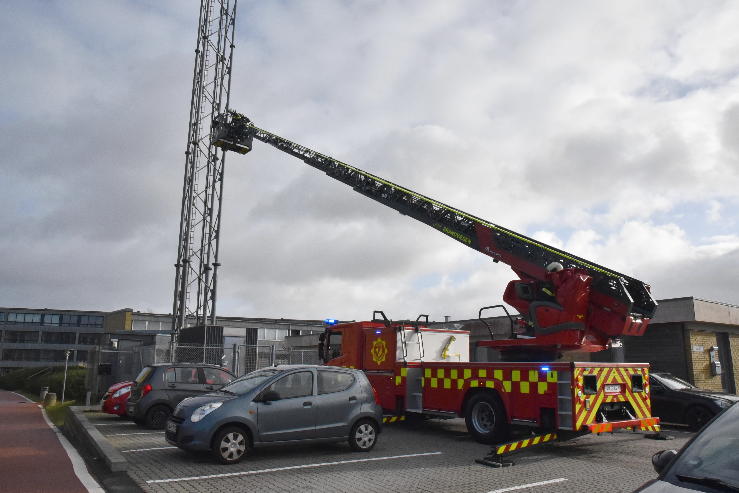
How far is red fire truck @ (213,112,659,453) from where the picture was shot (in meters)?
9.75

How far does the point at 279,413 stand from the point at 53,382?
32203 mm

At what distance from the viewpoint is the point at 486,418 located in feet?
35.5

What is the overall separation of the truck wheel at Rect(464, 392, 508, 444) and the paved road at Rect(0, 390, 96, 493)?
6.61 meters

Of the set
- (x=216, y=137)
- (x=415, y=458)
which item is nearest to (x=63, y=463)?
(x=415, y=458)

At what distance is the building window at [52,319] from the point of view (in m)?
83.0

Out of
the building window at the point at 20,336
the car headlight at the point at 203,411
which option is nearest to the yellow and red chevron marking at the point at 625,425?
the car headlight at the point at 203,411

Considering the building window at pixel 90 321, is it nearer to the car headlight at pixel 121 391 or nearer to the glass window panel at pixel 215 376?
the car headlight at pixel 121 391

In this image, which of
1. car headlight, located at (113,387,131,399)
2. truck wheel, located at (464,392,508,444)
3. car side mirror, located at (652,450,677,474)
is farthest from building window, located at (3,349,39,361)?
car side mirror, located at (652,450,677,474)

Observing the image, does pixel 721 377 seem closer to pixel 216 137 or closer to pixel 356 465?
pixel 356 465

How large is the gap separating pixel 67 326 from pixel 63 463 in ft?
276

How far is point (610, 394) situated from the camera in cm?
992

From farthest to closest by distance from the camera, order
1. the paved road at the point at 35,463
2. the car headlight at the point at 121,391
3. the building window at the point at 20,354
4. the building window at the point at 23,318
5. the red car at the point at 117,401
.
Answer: the building window at the point at 23,318, the building window at the point at 20,354, the car headlight at the point at 121,391, the red car at the point at 117,401, the paved road at the point at 35,463

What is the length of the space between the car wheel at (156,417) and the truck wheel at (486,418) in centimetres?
664

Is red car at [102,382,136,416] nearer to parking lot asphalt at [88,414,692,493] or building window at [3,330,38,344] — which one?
parking lot asphalt at [88,414,692,493]
